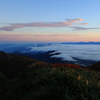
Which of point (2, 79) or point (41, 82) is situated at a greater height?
point (41, 82)

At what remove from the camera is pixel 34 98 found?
209 inches

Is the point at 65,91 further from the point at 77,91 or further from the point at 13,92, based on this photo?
the point at 13,92

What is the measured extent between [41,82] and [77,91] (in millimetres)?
2324

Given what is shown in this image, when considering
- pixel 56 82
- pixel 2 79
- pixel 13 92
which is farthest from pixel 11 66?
pixel 56 82

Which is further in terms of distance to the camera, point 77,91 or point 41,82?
point 41,82

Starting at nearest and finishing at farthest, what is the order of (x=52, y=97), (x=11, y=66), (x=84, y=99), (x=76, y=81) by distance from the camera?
(x=84, y=99), (x=52, y=97), (x=76, y=81), (x=11, y=66)

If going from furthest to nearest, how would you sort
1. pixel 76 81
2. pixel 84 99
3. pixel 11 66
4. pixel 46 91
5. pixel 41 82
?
pixel 11 66
pixel 41 82
pixel 76 81
pixel 46 91
pixel 84 99

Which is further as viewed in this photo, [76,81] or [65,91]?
[76,81]

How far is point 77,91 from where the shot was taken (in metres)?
5.18

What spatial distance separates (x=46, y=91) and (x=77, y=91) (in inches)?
53.8

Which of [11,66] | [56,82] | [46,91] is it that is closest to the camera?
[46,91]

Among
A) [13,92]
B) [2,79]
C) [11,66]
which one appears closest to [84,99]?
[13,92]

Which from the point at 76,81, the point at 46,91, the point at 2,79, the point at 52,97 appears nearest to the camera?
the point at 52,97

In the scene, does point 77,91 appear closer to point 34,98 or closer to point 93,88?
point 93,88
